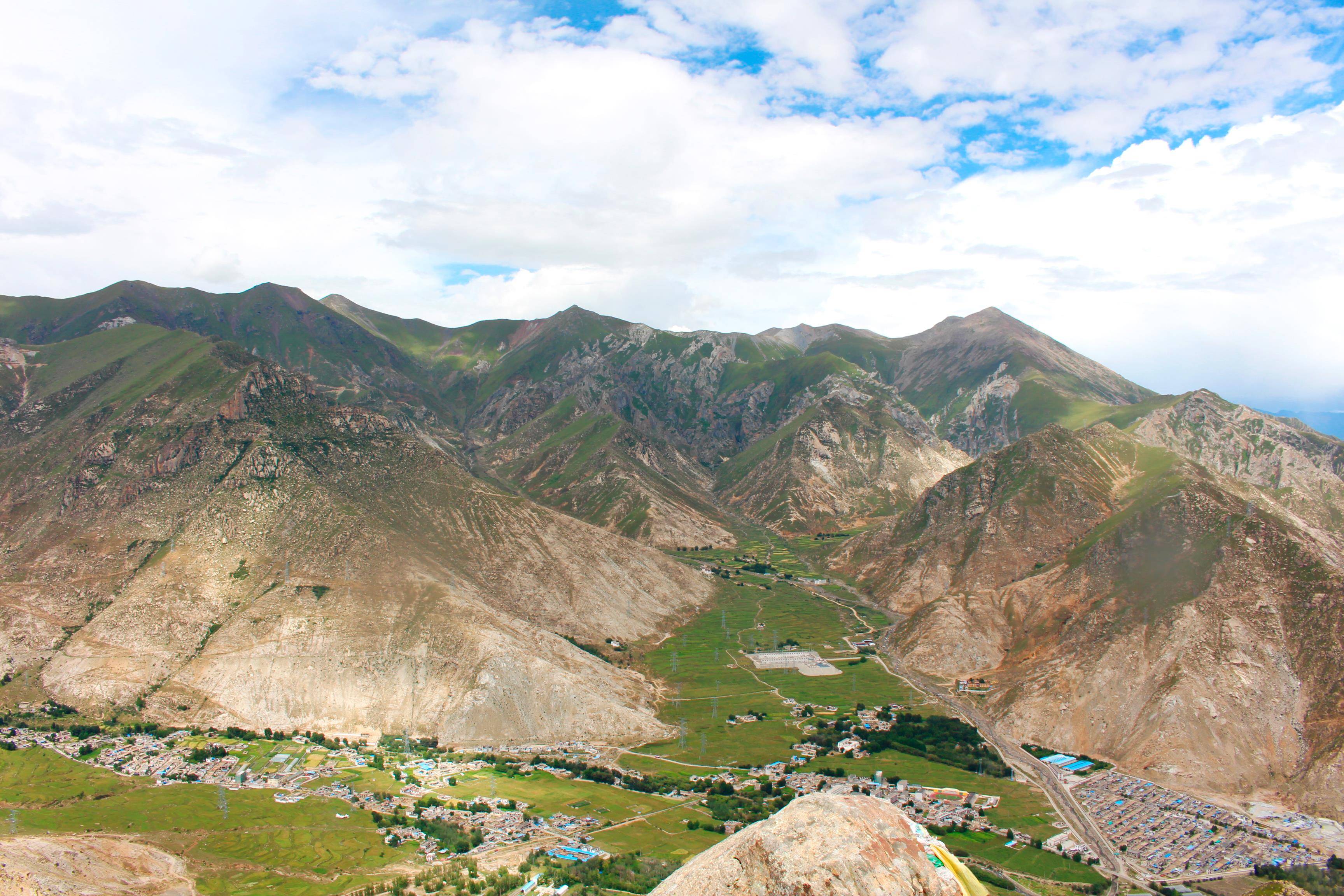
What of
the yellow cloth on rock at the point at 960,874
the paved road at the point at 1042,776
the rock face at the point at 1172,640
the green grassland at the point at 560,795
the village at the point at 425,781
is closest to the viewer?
the yellow cloth on rock at the point at 960,874

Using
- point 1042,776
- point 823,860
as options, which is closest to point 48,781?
point 823,860

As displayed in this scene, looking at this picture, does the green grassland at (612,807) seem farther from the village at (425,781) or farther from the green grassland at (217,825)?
the green grassland at (217,825)

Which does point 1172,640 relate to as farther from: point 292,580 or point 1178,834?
point 292,580

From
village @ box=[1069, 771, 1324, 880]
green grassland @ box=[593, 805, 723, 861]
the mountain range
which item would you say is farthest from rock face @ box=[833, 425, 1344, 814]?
green grassland @ box=[593, 805, 723, 861]

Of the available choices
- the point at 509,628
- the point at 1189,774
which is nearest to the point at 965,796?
the point at 1189,774

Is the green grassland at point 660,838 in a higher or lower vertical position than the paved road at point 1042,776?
lower

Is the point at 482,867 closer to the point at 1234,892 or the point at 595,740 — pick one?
the point at 595,740

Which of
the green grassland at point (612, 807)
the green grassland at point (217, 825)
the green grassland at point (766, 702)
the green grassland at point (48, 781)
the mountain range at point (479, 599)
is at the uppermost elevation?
the mountain range at point (479, 599)

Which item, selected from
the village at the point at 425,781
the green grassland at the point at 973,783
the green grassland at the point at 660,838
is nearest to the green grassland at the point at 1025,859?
the village at the point at 425,781
